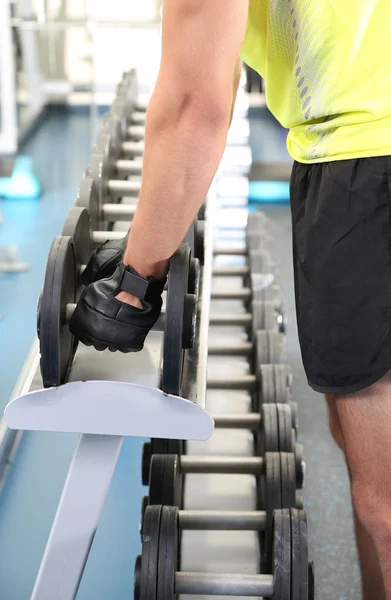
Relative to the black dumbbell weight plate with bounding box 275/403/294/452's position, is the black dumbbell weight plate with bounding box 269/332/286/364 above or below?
below

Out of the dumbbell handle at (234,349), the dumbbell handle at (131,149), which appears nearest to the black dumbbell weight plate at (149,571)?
the dumbbell handle at (234,349)

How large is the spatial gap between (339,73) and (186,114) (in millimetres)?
257

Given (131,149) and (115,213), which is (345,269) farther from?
(131,149)

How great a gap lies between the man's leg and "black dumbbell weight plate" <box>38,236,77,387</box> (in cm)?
62

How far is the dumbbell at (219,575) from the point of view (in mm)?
1449

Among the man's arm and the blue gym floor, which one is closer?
the man's arm

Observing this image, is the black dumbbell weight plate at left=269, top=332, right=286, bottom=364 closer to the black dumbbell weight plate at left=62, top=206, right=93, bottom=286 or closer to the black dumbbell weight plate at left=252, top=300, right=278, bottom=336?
the black dumbbell weight plate at left=252, top=300, right=278, bottom=336

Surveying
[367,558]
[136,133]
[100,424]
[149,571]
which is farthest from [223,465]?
[136,133]

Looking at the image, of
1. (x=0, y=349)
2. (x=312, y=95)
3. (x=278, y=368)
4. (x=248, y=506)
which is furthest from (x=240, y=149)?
(x=312, y=95)

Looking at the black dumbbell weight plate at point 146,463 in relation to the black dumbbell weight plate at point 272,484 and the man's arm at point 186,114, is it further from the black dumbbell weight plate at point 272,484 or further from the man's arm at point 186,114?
the man's arm at point 186,114

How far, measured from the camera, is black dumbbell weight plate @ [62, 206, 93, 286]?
1.43 meters

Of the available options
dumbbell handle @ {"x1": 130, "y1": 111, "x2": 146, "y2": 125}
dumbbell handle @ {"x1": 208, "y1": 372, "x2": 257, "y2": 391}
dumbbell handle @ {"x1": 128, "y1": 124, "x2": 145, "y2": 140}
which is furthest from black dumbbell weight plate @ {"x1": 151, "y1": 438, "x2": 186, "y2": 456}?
dumbbell handle @ {"x1": 130, "y1": 111, "x2": 146, "y2": 125}

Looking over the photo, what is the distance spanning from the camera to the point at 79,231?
1.48 metres

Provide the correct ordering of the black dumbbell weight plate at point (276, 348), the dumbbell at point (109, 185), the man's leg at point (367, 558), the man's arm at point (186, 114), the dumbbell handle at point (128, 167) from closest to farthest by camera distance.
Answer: the man's arm at point (186, 114), the man's leg at point (367, 558), the dumbbell at point (109, 185), the black dumbbell weight plate at point (276, 348), the dumbbell handle at point (128, 167)
